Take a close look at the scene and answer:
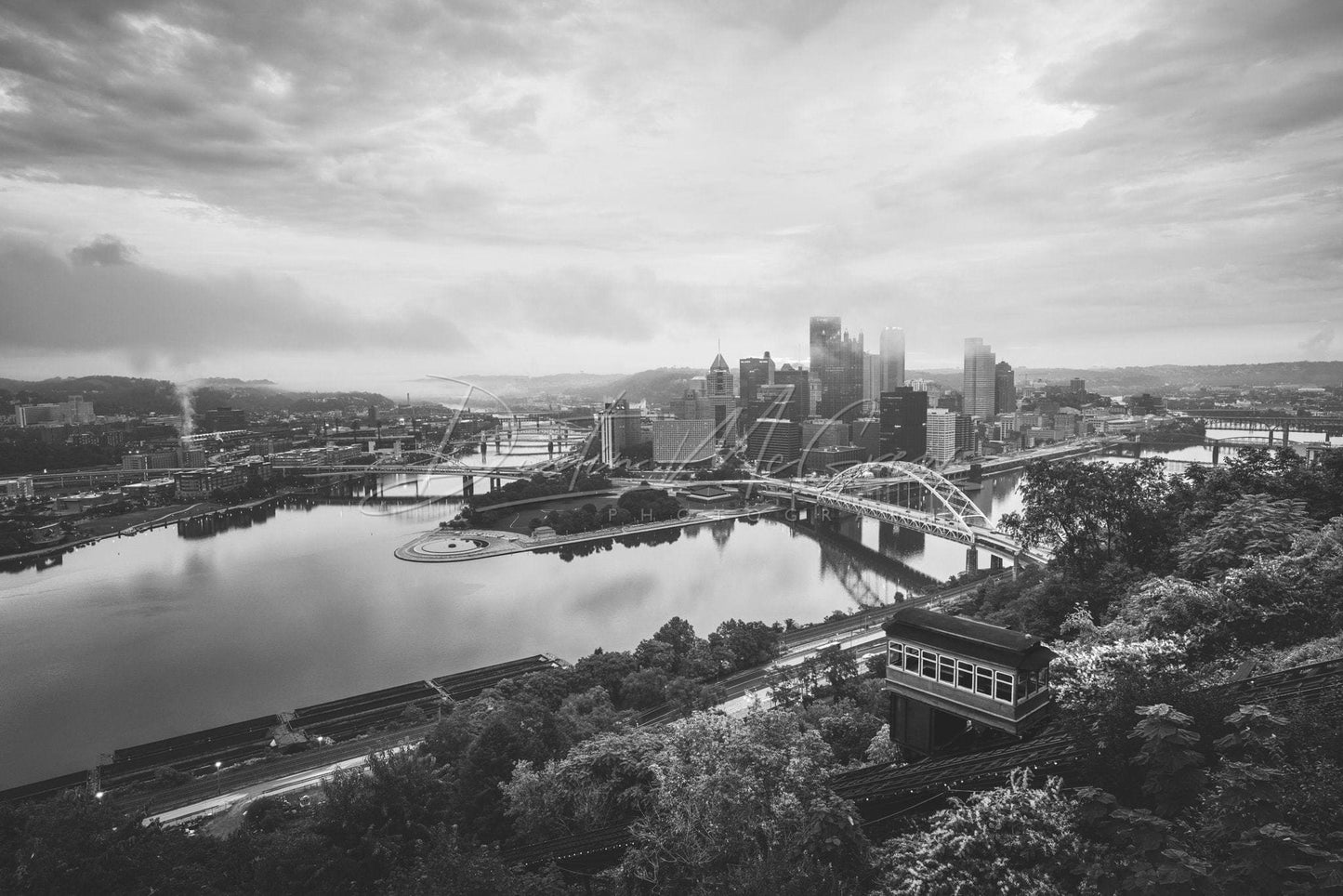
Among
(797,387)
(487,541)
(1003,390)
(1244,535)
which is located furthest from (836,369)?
(1244,535)

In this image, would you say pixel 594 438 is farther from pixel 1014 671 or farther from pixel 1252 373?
pixel 1014 671

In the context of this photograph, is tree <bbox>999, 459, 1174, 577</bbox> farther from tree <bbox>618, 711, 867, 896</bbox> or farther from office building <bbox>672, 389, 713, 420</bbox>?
office building <bbox>672, 389, 713, 420</bbox>

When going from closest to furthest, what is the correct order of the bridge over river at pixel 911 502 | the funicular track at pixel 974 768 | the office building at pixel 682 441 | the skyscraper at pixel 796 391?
the funicular track at pixel 974 768 → the bridge over river at pixel 911 502 → the office building at pixel 682 441 → the skyscraper at pixel 796 391

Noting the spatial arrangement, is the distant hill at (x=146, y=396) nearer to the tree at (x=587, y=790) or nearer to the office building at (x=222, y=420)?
the office building at (x=222, y=420)

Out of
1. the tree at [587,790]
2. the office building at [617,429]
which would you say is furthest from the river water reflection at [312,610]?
the office building at [617,429]

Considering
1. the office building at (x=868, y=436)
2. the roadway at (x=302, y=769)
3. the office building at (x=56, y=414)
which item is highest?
the office building at (x=56, y=414)

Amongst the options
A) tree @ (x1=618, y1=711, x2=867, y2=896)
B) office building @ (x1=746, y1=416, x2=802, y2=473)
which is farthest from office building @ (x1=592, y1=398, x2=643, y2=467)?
tree @ (x1=618, y1=711, x2=867, y2=896)

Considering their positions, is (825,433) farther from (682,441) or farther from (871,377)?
(871,377)
